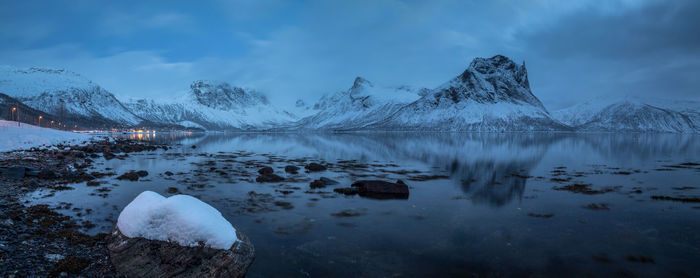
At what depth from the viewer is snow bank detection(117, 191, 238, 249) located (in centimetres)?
1074

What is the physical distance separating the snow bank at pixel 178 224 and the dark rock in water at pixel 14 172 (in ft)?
71.0

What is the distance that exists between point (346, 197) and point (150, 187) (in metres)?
15.5

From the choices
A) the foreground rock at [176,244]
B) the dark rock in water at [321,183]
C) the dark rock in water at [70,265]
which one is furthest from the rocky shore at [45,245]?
the dark rock in water at [321,183]

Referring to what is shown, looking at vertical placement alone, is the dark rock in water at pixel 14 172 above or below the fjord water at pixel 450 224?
above

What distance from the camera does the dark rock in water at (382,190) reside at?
2453 centimetres

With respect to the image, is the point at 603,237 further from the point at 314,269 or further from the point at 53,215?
the point at 53,215

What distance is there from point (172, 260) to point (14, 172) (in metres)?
25.2

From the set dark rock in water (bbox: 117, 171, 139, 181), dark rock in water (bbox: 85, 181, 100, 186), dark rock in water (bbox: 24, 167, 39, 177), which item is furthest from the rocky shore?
dark rock in water (bbox: 117, 171, 139, 181)

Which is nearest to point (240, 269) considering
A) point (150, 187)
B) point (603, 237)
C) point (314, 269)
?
point (314, 269)

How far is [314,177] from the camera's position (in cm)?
3353

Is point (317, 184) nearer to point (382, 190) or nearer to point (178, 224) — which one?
point (382, 190)

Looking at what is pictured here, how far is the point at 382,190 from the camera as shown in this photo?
2522 cm

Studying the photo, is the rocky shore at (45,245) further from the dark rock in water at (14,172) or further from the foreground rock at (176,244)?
the dark rock in water at (14,172)

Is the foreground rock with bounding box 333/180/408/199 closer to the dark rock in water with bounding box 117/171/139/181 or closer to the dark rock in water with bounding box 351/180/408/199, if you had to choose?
the dark rock in water with bounding box 351/180/408/199
